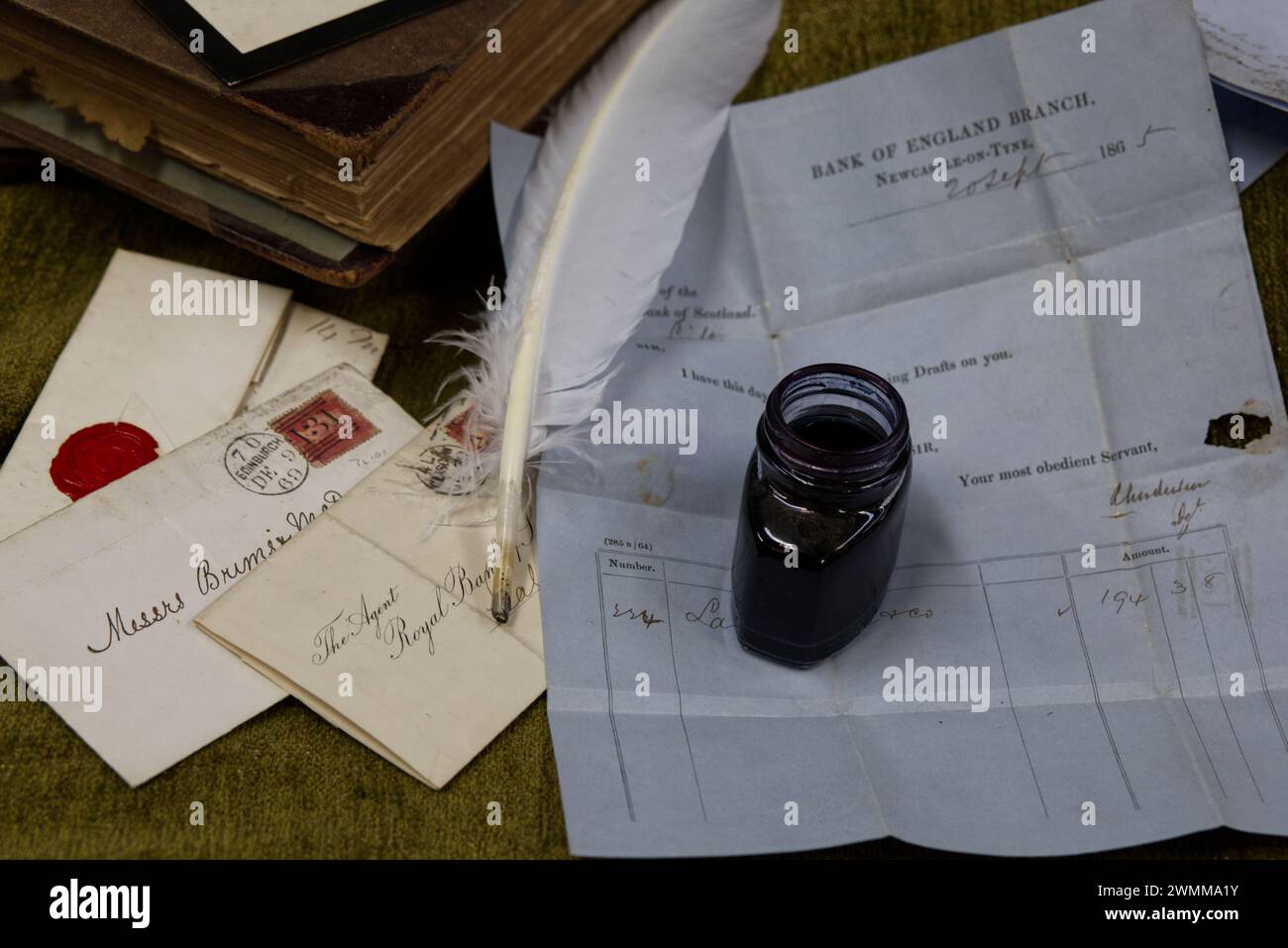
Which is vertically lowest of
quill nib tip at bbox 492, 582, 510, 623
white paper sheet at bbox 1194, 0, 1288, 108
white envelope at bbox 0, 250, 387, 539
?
quill nib tip at bbox 492, 582, 510, 623

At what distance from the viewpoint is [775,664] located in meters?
1.01

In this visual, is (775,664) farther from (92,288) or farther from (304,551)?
(92,288)

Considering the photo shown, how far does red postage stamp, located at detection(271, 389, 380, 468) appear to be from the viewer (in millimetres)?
1117

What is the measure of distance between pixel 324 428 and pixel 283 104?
286 millimetres

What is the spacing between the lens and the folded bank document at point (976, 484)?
0.91 m

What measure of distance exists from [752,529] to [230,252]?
0.68 m

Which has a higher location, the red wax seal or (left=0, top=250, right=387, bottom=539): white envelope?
(left=0, top=250, right=387, bottom=539): white envelope

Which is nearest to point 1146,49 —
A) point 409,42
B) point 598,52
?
point 598,52

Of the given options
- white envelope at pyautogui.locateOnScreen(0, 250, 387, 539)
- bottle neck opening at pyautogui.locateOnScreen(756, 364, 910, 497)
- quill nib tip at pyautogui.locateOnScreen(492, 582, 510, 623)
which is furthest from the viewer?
white envelope at pyautogui.locateOnScreen(0, 250, 387, 539)

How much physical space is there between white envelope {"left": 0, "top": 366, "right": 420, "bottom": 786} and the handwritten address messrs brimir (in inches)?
1.4

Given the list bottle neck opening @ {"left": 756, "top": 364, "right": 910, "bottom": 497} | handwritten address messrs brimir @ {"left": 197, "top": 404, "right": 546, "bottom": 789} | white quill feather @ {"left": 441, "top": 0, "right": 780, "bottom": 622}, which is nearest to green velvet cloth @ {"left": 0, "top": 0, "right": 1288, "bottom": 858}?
handwritten address messrs brimir @ {"left": 197, "top": 404, "right": 546, "bottom": 789}
